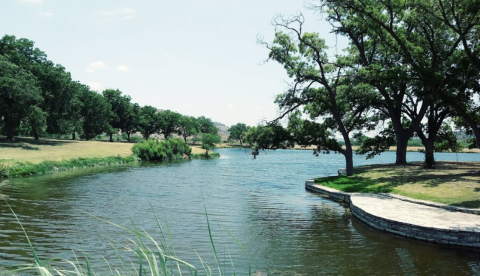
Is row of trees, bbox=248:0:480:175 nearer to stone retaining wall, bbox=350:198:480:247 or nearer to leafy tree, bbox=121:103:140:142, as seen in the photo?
stone retaining wall, bbox=350:198:480:247

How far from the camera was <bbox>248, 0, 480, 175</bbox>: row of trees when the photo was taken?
21797mm

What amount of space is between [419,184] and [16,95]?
42.7 metres

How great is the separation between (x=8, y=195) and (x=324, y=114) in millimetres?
21127

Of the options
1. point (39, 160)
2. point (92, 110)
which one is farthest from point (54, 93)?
point (92, 110)

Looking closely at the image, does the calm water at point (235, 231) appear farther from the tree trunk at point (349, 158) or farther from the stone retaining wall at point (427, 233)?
the tree trunk at point (349, 158)

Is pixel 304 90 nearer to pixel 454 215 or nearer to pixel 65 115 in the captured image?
pixel 454 215

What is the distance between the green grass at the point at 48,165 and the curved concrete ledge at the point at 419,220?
985 inches

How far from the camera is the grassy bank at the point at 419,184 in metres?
15.6

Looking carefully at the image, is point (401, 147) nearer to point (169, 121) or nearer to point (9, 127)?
point (9, 127)

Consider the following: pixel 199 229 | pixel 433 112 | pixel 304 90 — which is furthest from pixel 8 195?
pixel 433 112

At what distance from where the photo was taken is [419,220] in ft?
40.1

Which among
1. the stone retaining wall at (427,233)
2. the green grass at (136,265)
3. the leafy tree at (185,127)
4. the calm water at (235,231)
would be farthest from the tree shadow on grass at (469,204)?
the leafy tree at (185,127)

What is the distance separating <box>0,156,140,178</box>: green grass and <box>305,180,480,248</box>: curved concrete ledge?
82.1ft

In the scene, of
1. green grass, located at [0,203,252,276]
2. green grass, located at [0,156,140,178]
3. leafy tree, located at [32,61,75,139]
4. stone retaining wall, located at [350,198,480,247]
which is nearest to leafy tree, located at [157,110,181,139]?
leafy tree, located at [32,61,75,139]
